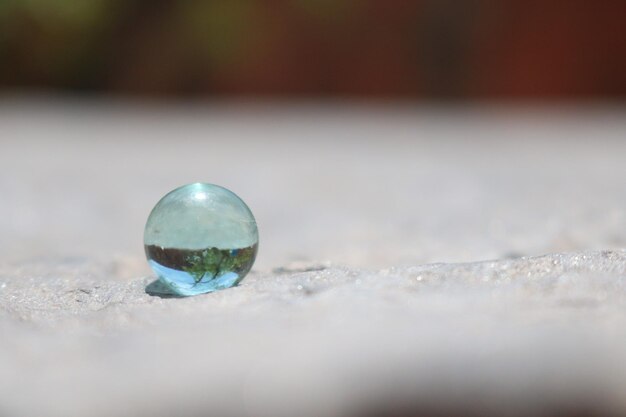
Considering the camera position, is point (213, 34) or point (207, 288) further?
point (213, 34)

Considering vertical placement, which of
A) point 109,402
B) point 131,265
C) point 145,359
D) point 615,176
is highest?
point 615,176

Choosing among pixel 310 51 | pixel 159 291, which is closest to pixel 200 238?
pixel 159 291

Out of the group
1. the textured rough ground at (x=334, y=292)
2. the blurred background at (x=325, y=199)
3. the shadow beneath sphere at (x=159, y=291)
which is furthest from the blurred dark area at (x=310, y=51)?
the shadow beneath sphere at (x=159, y=291)

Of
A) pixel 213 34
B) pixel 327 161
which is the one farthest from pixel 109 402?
pixel 213 34

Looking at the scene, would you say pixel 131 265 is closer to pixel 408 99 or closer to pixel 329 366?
pixel 329 366

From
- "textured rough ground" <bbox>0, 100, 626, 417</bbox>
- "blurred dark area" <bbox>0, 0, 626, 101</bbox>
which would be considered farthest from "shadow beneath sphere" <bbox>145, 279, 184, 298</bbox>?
"blurred dark area" <bbox>0, 0, 626, 101</bbox>

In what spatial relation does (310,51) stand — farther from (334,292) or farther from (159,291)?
(334,292)

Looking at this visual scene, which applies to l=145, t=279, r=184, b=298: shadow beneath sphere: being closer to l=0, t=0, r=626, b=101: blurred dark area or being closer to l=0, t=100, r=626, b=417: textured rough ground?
l=0, t=100, r=626, b=417: textured rough ground
